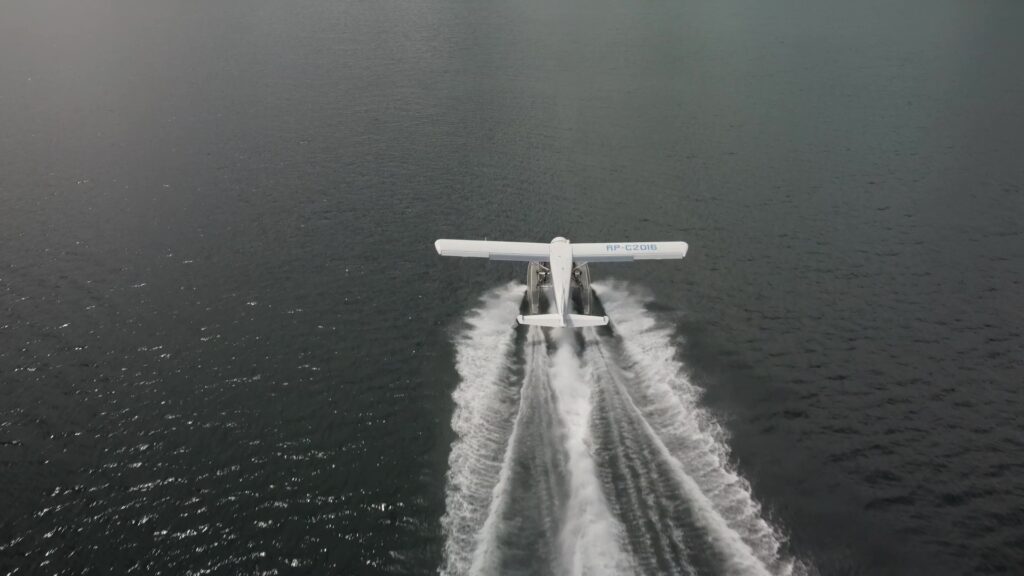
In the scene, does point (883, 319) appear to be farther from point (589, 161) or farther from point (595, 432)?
point (589, 161)

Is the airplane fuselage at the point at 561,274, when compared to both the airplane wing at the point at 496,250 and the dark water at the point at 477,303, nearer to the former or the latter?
the airplane wing at the point at 496,250

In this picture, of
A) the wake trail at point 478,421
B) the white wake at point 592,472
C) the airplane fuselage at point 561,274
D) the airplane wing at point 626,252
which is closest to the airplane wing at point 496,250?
the airplane fuselage at point 561,274

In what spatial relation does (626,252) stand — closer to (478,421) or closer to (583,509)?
(478,421)

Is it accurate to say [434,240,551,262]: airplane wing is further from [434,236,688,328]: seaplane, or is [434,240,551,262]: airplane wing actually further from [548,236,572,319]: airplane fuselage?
[548,236,572,319]: airplane fuselage

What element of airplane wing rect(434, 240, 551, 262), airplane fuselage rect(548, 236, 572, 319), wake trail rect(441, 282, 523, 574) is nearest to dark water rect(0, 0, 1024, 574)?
wake trail rect(441, 282, 523, 574)

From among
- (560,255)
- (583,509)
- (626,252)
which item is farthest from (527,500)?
(626,252)

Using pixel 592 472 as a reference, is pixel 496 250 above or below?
above
